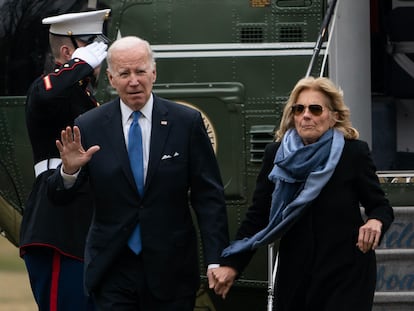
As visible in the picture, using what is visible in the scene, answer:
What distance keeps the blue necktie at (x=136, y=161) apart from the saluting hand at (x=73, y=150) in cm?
18

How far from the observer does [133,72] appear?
19.7 ft

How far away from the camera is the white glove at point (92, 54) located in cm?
684

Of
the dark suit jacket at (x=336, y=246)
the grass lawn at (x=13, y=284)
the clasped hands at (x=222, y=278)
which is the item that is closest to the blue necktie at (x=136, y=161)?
the clasped hands at (x=222, y=278)

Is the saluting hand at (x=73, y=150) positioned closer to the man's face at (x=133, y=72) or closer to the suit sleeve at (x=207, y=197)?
the man's face at (x=133, y=72)

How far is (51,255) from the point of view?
22.6 feet

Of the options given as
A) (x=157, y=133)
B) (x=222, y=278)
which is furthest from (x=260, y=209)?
(x=157, y=133)

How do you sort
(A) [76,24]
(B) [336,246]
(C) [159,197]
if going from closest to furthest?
(B) [336,246] < (C) [159,197] < (A) [76,24]

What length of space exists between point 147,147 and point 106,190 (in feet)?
0.83

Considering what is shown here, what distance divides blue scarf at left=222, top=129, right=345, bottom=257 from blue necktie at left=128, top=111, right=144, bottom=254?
404 mm

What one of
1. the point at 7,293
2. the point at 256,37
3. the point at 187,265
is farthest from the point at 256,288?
the point at 7,293

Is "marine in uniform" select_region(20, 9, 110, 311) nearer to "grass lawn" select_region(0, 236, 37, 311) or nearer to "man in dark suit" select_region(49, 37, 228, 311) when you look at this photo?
"man in dark suit" select_region(49, 37, 228, 311)

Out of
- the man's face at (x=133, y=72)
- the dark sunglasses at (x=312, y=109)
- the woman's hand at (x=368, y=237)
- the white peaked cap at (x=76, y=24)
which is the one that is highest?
the white peaked cap at (x=76, y=24)

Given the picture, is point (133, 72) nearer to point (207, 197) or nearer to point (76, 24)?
point (207, 197)

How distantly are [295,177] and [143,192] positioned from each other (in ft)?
2.13
